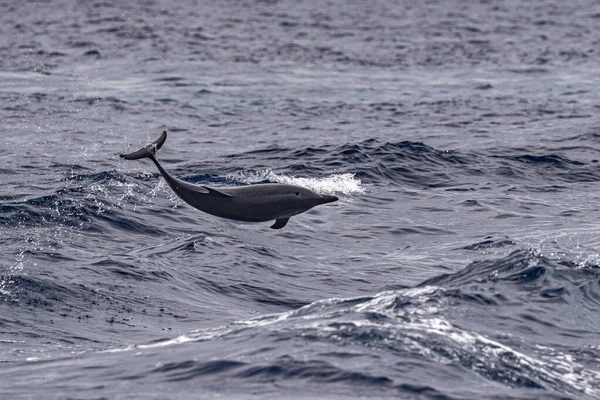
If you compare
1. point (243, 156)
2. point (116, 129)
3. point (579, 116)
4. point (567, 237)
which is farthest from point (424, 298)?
point (579, 116)

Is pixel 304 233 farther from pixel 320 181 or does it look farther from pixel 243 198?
pixel 243 198

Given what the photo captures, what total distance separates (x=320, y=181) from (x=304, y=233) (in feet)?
13.1

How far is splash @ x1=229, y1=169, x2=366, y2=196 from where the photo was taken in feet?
82.5

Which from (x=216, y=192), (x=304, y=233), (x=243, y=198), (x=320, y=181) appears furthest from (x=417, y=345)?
(x=320, y=181)

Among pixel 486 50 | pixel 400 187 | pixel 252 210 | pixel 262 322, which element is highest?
pixel 252 210

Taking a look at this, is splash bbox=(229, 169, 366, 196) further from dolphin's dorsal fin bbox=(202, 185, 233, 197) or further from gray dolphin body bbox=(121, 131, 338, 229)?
dolphin's dorsal fin bbox=(202, 185, 233, 197)

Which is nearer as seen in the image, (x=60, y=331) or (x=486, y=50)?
(x=60, y=331)

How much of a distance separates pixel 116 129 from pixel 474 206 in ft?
45.7

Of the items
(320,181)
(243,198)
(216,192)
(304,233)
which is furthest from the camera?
(320,181)

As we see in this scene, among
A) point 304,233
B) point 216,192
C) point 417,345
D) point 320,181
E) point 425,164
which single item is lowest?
point 425,164

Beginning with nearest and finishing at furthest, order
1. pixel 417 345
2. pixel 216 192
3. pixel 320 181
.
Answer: pixel 417 345 → pixel 216 192 → pixel 320 181

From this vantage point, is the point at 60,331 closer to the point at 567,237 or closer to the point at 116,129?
the point at 567,237

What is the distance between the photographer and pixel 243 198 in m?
13.7

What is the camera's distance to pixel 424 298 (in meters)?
15.3
